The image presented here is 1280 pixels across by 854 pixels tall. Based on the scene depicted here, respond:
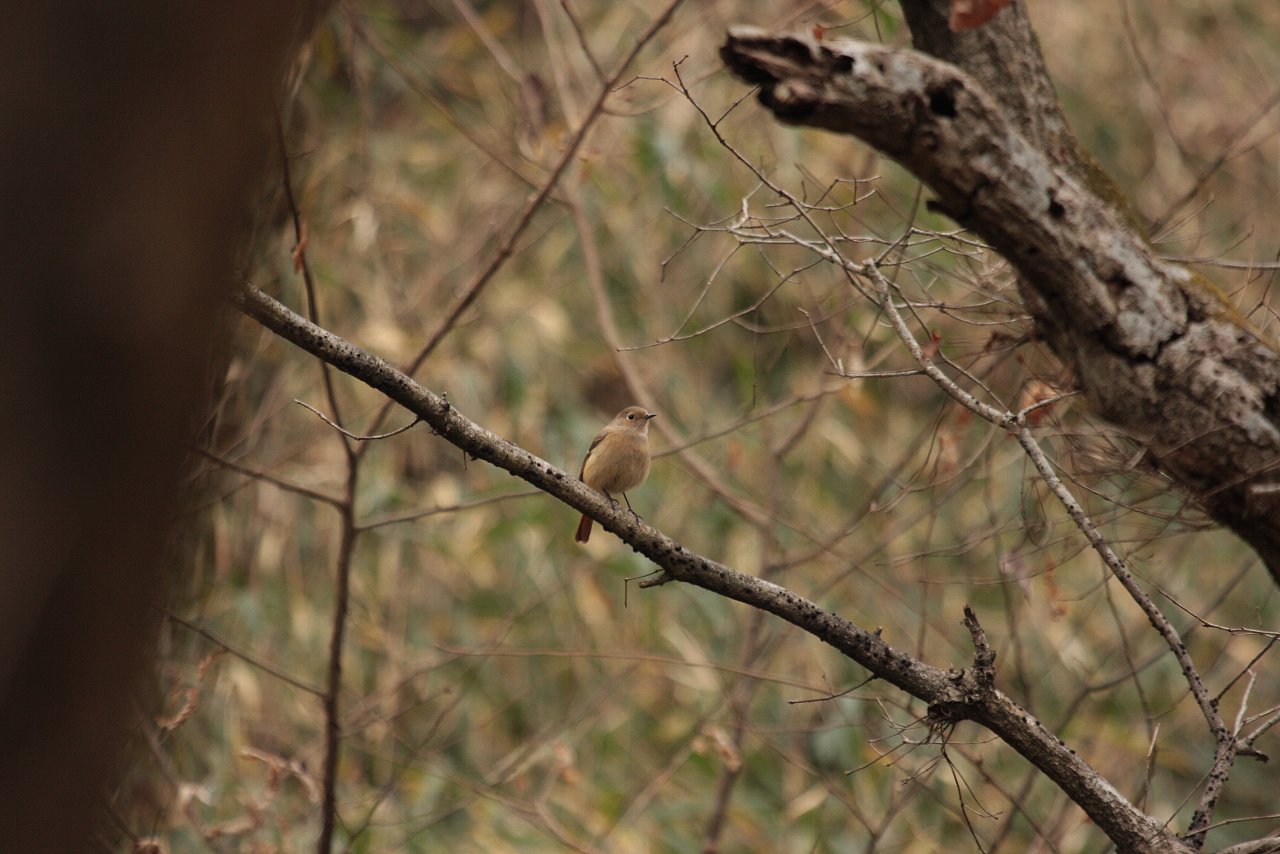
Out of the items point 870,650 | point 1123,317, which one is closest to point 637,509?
point 870,650

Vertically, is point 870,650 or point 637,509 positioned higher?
point 637,509

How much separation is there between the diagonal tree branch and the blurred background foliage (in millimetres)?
2148

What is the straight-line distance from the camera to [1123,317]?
2.72m

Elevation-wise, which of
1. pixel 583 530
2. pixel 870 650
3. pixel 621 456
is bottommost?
pixel 870 650

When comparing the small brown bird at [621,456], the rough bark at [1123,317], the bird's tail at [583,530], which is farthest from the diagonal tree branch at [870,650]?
the bird's tail at [583,530]

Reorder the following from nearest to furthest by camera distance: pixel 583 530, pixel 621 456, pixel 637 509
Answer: pixel 621 456 < pixel 583 530 < pixel 637 509

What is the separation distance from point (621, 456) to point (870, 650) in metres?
2.33

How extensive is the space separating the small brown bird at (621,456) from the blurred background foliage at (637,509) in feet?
0.59

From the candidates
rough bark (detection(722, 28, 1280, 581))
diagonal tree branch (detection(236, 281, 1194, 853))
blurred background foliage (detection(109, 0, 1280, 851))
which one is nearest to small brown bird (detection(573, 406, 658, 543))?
blurred background foliage (detection(109, 0, 1280, 851))

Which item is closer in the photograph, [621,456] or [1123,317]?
[1123,317]

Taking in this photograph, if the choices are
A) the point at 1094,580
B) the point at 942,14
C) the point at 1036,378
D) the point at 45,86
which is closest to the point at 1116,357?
the point at 1036,378

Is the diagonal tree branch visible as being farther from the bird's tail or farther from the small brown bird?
the bird's tail

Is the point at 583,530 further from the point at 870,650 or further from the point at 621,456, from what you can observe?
the point at 870,650

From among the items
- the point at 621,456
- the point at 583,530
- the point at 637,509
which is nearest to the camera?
the point at 621,456
